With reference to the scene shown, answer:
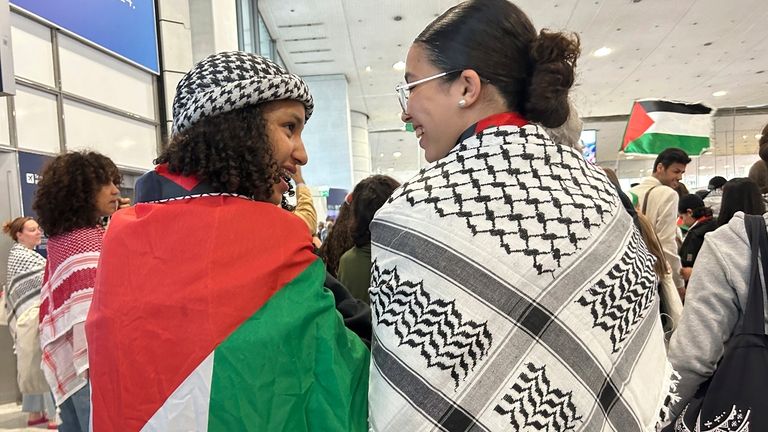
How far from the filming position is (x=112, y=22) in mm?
5238

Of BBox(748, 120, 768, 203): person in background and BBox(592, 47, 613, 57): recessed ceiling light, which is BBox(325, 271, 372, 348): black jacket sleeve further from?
BBox(592, 47, 613, 57): recessed ceiling light

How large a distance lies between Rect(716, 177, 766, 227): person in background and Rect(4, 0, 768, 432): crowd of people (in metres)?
1.79

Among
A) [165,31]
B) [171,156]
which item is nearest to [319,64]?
[165,31]

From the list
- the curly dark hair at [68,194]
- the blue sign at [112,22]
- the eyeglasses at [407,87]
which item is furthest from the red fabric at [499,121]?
the blue sign at [112,22]

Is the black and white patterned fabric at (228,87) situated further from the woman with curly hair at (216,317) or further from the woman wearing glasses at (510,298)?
the woman wearing glasses at (510,298)

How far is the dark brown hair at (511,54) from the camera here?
3.52 ft

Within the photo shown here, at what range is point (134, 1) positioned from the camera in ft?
17.9

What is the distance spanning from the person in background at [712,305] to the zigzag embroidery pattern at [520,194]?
73 centimetres

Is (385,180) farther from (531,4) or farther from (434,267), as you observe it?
(531,4)

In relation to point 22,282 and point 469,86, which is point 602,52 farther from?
point 469,86

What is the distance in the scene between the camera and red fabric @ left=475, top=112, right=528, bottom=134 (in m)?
1.06

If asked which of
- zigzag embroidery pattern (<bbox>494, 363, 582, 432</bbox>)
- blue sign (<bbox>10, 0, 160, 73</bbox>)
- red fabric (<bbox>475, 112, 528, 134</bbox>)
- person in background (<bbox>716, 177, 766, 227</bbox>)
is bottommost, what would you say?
zigzag embroidery pattern (<bbox>494, 363, 582, 432</bbox>)

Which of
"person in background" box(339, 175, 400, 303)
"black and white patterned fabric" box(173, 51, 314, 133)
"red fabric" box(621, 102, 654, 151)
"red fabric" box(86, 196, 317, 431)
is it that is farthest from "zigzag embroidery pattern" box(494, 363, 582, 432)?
"red fabric" box(621, 102, 654, 151)

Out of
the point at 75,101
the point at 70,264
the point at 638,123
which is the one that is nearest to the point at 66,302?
the point at 70,264
